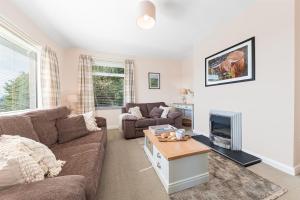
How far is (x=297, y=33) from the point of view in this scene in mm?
1788

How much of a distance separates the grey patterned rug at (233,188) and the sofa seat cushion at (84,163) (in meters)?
0.83

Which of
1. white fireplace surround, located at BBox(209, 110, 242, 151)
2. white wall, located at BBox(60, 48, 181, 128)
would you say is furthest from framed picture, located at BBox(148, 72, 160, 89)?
white fireplace surround, located at BBox(209, 110, 242, 151)

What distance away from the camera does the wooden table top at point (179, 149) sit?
149 centimetres

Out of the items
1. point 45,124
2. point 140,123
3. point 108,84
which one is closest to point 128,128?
point 140,123

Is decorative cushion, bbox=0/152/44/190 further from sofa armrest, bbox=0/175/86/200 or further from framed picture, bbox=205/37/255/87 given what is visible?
framed picture, bbox=205/37/255/87

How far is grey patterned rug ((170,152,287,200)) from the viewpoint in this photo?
4.66ft

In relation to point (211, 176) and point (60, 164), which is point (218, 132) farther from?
point (60, 164)

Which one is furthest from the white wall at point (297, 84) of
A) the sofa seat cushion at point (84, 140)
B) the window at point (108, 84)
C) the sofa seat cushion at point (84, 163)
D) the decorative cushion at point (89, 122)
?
the window at point (108, 84)

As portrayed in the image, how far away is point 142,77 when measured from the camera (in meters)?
4.91

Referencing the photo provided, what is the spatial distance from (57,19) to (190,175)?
10.8ft

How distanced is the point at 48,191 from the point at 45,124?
4.79 ft

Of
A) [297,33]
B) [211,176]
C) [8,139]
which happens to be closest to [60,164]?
[8,139]

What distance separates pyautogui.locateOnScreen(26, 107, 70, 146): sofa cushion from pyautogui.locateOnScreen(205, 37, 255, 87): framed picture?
3142 mm

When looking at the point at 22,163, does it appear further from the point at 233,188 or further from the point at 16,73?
the point at 16,73
